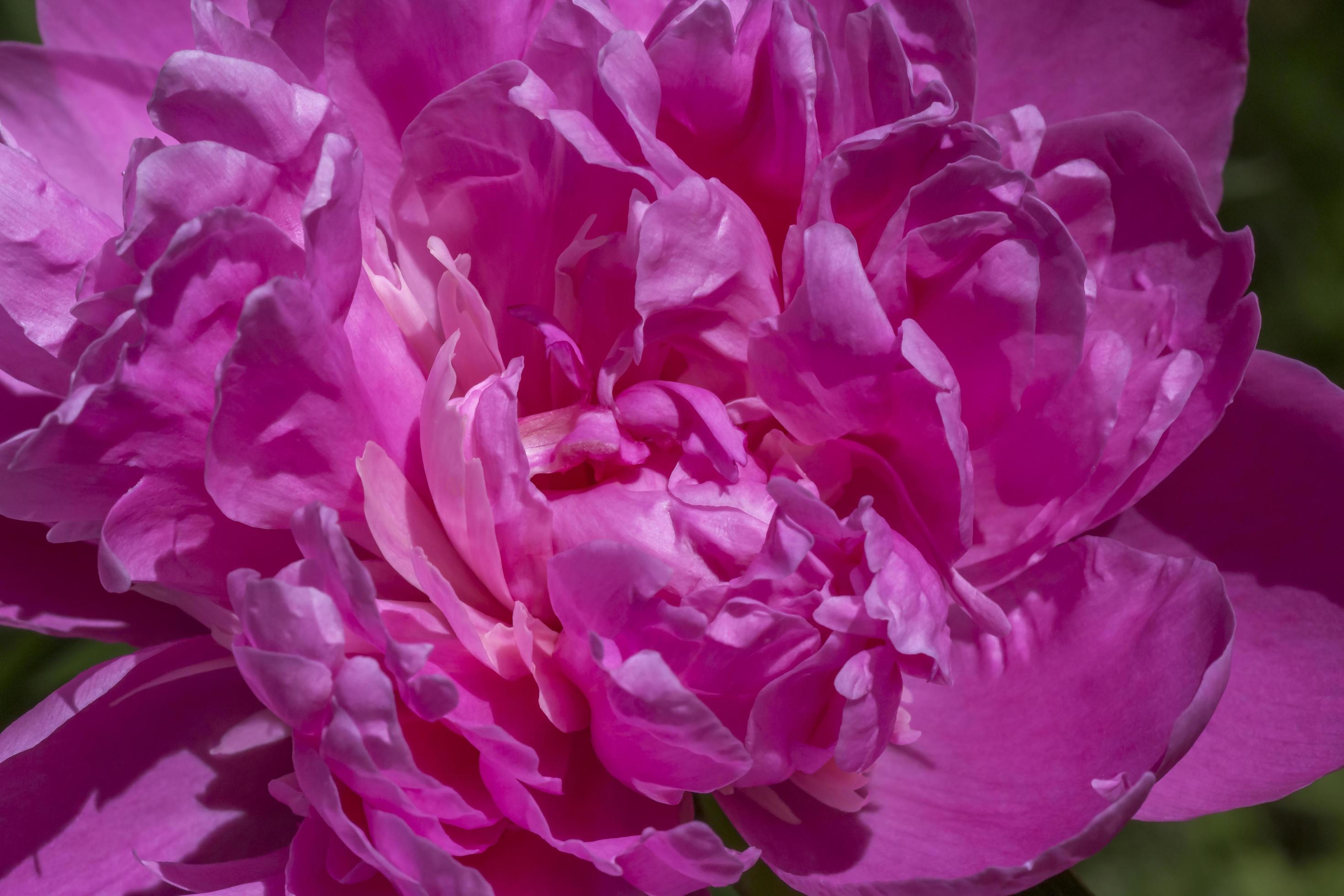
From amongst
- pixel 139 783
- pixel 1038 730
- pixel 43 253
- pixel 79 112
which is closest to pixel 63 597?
pixel 139 783

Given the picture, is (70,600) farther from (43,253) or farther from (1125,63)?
(1125,63)

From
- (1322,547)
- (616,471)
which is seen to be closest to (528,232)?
(616,471)

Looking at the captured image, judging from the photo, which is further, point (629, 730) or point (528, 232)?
point (528, 232)

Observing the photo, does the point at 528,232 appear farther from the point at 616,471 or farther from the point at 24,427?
the point at 24,427

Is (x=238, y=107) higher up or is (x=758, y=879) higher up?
(x=238, y=107)

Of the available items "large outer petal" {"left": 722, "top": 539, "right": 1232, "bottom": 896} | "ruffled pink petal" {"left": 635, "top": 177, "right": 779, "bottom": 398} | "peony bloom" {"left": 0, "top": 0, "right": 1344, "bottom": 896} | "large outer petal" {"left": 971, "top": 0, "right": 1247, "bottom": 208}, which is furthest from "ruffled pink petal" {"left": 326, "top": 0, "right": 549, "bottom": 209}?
"large outer petal" {"left": 722, "top": 539, "right": 1232, "bottom": 896}
